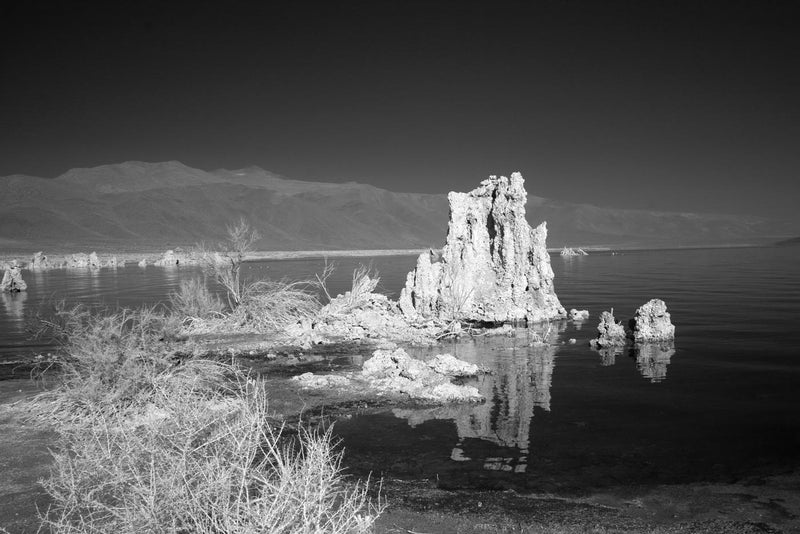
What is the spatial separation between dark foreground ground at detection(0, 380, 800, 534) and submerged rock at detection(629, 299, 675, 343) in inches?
475

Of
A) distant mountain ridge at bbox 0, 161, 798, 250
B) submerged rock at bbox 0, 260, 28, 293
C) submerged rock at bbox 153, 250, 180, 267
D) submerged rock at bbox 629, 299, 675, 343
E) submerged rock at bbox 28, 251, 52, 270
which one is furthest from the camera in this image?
distant mountain ridge at bbox 0, 161, 798, 250

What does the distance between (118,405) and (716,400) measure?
46.9 feet

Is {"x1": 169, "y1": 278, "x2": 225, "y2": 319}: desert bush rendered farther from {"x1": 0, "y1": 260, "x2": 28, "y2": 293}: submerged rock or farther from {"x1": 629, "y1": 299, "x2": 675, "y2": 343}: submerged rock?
{"x1": 0, "y1": 260, "x2": 28, "y2": 293}: submerged rock

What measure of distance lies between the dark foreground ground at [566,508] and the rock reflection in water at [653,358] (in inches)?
293

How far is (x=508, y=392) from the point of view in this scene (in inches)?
590

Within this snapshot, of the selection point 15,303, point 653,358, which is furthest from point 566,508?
point 15,303

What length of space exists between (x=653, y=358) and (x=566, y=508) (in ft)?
40.9

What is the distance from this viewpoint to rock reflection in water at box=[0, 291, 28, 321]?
30.8 meters

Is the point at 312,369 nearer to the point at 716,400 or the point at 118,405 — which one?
the point at 118,405

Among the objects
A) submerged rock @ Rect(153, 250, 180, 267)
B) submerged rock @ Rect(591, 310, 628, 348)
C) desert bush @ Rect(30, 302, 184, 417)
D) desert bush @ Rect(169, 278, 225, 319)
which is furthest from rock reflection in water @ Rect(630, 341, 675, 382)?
submerged rock @ Rect(153, 250, 180, 267)

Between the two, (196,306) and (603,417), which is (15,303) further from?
(603,417)

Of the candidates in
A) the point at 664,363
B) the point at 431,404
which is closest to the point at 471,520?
the point at 431,404

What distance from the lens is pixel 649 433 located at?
470 inches

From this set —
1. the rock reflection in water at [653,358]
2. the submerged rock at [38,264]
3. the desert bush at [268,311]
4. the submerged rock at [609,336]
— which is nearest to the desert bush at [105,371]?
the desert bush at [268,311]
